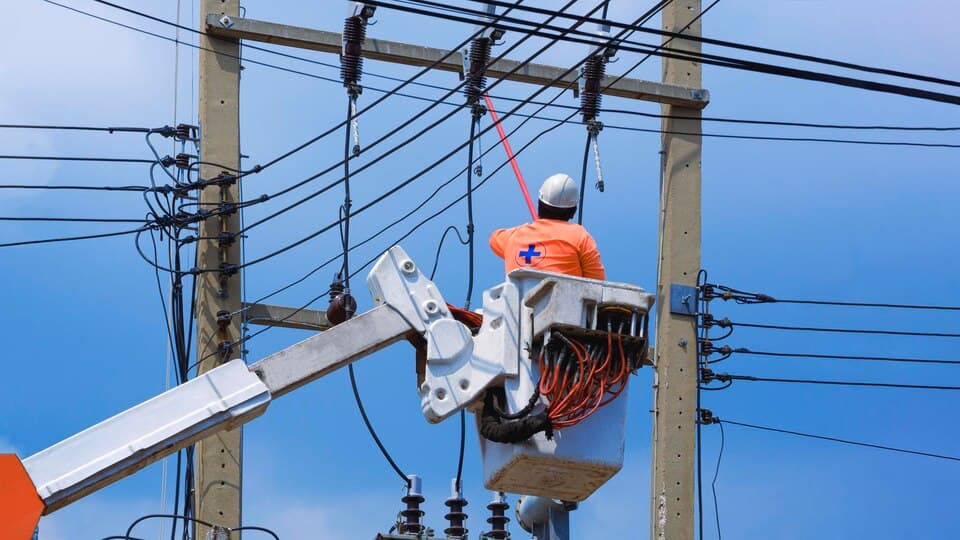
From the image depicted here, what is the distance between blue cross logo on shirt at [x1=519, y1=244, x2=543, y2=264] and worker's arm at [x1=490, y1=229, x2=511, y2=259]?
0.33 meters

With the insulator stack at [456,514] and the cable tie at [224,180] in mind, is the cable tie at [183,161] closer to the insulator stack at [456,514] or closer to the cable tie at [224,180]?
the cable tie at [224,180]

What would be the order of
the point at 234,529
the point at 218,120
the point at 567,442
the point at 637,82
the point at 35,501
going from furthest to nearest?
the point at 637,82
the point at 218,120
the point at 234,529
the point at 567,442
the point at 35,501

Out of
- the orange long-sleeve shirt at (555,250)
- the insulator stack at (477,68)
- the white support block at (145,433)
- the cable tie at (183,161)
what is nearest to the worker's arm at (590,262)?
the orange long-sleeve shirt at (555,250)

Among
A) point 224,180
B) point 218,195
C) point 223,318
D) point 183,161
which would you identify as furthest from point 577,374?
point 183,161

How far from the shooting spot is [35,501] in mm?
10719

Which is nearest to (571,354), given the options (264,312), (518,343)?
(518,343)

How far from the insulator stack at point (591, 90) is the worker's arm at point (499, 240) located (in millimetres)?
Result: 3024

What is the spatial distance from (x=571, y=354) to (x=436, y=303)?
882mm

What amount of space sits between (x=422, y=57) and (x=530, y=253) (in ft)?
11.1

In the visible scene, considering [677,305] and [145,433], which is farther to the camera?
[677,305]

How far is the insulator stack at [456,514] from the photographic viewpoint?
41.1 ft

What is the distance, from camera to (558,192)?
39.8ft

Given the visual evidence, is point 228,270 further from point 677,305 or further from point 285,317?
point 677,305

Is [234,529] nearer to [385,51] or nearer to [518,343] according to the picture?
[518,343]
